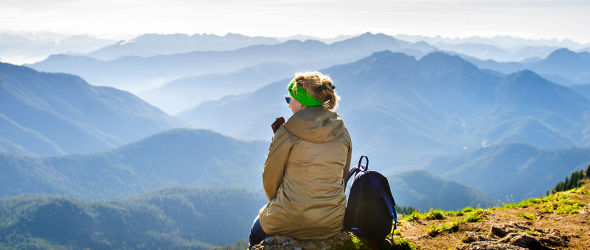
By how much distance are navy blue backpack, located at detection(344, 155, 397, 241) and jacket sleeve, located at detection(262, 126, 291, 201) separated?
62.5 inches

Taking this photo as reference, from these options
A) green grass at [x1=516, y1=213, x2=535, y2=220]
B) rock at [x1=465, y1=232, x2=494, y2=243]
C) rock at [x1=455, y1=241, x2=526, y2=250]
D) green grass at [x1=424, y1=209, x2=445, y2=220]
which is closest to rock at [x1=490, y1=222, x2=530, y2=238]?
rock at [x1=465, y1=232, x2=494, y2=243]

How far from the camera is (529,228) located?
8812 millimetres

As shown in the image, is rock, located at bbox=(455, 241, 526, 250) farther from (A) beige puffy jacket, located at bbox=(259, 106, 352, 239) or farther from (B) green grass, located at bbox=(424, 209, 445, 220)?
(B) green grass, located at bbox=(424, 209, 445, 220)

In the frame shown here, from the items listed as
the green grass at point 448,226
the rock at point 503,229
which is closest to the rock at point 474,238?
the rock at point 503,229

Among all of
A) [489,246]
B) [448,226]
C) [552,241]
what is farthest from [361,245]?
[552,241]

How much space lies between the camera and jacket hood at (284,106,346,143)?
6.42m

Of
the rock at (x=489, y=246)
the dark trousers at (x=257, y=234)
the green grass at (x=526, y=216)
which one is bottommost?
the dark trousers at (x=257, y=234)

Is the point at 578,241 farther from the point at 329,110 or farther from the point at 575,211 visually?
the point at 329,110

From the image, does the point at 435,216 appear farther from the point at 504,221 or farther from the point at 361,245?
the point at 361,245

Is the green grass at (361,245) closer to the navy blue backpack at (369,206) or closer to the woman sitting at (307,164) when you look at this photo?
the navy blue backpack at (369,206)

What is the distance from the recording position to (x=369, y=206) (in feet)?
24.7

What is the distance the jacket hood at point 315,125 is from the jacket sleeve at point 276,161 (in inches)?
7.7

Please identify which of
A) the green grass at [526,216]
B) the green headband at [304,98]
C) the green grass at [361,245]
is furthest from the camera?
the green grass at [526,216]

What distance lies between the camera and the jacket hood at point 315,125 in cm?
642
